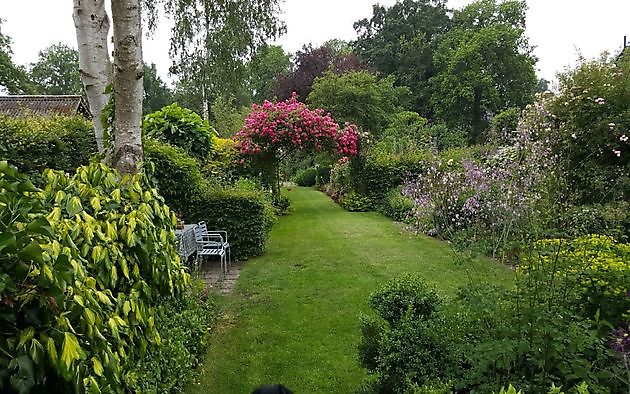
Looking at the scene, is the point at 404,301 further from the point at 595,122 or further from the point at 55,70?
the point at 55,70

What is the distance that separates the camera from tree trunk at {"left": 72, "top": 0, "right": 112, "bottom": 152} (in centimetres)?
436

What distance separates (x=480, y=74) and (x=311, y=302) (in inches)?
1197

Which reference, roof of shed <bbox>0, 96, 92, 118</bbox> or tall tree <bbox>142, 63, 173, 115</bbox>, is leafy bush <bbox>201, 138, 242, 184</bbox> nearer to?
roof of shed <bbox>0, 96, 92, 118</bbox>

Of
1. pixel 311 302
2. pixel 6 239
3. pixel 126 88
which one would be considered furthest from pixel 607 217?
pixel 6 239

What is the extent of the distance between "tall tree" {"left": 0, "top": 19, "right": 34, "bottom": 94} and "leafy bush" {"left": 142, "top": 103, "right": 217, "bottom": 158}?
27.1 meters

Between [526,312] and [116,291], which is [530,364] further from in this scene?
[116,291]

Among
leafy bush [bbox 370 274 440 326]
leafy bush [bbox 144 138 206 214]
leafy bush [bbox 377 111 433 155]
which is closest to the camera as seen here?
leafy bush [bbox 370 274 440 326]

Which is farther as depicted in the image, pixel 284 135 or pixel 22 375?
pixel 284 135

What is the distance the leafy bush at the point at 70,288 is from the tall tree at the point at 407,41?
35060mm

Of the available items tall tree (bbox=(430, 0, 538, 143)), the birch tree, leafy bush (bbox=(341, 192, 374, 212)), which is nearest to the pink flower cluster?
leafy bush (bbox=(341, 192, 374, 212))

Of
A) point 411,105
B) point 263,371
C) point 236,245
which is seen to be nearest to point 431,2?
point 411,105

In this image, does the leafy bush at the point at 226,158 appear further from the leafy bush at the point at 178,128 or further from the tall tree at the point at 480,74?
the tall tree at the point at 480,74

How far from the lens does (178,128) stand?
882 centimetres

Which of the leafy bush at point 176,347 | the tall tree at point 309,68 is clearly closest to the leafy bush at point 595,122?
the leafy bush at point 176,347
